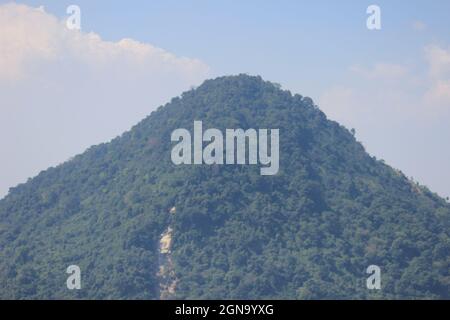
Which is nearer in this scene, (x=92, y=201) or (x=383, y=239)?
(x=383, y=239)

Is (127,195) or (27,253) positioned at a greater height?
(127,195)

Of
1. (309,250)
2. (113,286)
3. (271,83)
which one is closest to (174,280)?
(113,286)

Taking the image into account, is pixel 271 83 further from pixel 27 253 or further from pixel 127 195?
pixel 27 253

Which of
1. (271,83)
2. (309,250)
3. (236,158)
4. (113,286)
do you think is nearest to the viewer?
(113,286)
